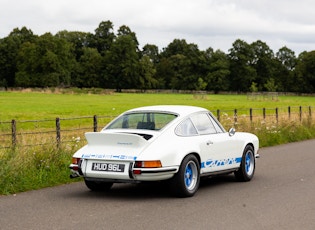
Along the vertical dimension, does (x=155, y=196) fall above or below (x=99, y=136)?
below

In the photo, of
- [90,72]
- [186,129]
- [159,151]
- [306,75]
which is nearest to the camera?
[159,151]

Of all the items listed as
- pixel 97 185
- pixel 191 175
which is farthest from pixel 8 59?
pixel 191 175

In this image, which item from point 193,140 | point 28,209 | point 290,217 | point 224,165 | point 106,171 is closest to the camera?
point 290,217

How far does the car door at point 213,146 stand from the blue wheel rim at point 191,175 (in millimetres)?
330

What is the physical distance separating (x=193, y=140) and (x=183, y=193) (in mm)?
971

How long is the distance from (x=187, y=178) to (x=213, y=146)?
1.08m

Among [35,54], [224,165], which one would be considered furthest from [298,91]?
[224,165]

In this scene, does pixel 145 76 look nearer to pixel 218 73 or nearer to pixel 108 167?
pixel 218 73

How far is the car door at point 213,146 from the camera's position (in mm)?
10275

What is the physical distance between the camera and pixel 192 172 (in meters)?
9.79

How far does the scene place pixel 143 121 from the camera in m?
10.2

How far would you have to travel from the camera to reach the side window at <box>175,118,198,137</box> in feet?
32.8

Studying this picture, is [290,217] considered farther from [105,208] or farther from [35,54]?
[35,54]

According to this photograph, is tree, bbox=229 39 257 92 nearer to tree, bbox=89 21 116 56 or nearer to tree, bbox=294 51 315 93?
tree, bbox=294 51 315 93
